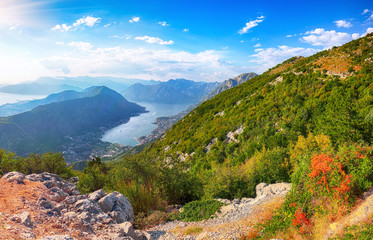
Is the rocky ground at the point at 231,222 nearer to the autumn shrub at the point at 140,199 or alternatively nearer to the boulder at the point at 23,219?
the autumn shrub at the point at 140,199

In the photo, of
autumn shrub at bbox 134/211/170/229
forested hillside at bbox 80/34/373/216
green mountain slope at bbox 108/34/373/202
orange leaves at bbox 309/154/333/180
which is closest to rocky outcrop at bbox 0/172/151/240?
autumn shrub at bbox 134/211/170/229

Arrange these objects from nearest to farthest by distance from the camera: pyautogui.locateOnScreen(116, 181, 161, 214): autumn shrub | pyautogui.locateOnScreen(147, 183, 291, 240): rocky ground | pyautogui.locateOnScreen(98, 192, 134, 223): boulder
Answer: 1. pyautogui.locateOnScreen(147, 183, 291, 240): rocky ground
2. pyautogui.locateOnScreen(98, 192, 134, 223): boulder
3. pyautogui.locateOnScreen(116, 181, 161, 214): autumn shrub

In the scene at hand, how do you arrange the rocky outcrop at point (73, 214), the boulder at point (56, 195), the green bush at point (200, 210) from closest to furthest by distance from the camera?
the rocky outcrop at point (73, 214) → the boulder at point (56, 195) → the green bush at point (200, 210)

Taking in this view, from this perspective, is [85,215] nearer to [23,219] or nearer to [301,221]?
[23,219]

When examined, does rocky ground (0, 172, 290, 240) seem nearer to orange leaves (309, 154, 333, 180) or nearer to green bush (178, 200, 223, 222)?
green bush (178, 200, 223, 222)

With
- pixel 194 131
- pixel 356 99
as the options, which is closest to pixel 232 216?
pixel 356 99

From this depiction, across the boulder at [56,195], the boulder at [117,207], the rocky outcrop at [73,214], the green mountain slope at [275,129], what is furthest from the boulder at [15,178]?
the green mountain slope at [275,129]

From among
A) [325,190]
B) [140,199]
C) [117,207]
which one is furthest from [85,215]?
[325,190]
